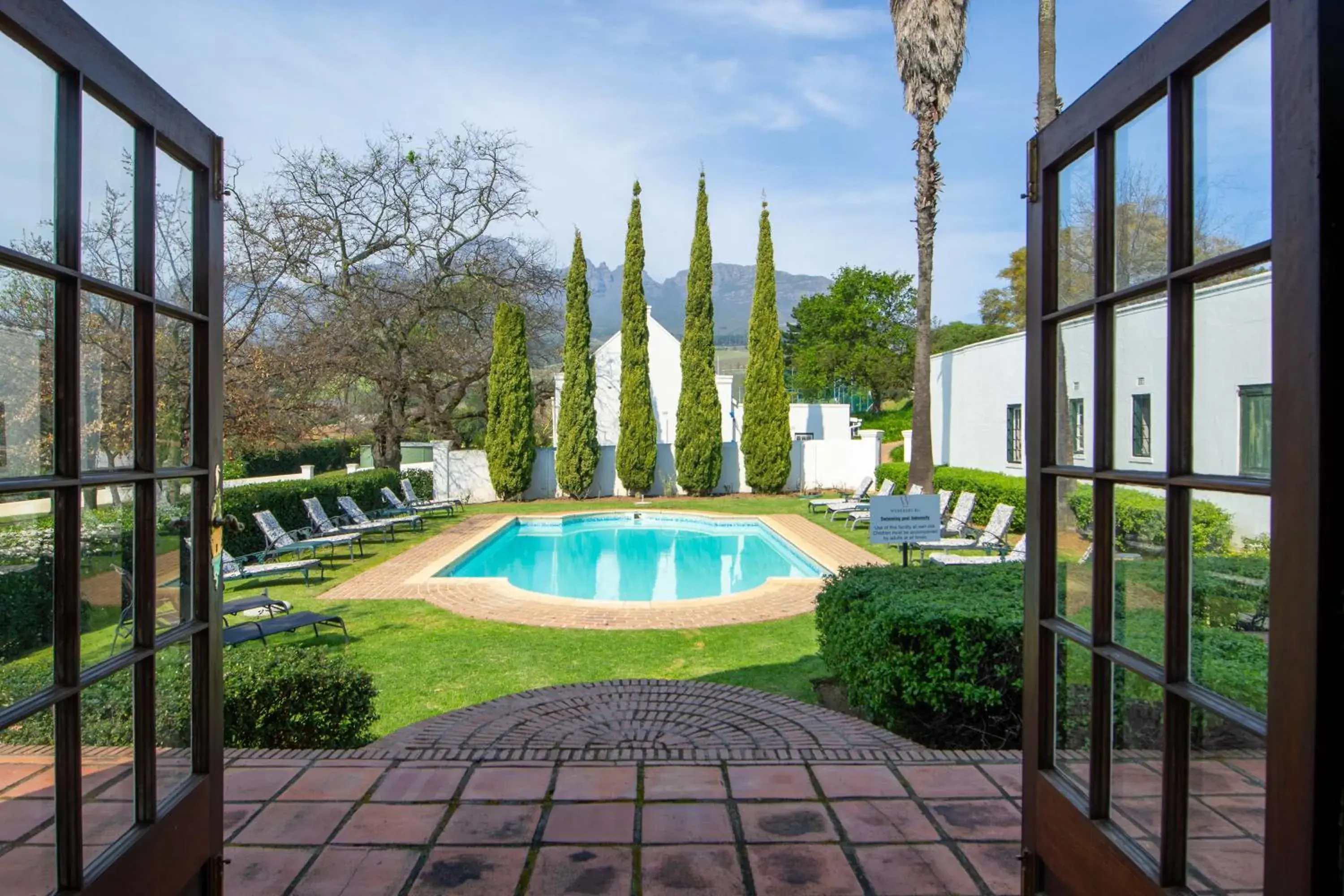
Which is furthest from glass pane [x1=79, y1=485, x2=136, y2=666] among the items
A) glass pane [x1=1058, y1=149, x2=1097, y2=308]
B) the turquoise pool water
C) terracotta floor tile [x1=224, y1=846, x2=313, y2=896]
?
the turquoise pool water

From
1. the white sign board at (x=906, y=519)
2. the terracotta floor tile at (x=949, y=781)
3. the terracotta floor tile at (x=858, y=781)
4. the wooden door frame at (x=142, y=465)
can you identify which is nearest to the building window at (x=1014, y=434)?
the white sign board at (x=906, y=519)

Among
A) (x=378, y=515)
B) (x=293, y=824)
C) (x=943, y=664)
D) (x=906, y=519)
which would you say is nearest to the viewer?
(x=293, y=824)

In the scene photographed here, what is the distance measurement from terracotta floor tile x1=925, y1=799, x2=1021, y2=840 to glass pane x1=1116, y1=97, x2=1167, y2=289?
1983 mm

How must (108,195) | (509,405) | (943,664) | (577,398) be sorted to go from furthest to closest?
(577,398), (509,405), (943,664), (108,195)

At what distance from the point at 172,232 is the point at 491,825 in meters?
2.16

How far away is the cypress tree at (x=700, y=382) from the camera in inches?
767

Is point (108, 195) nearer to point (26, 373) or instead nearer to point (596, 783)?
point (26, 373)

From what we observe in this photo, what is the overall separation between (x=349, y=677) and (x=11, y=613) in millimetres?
3255

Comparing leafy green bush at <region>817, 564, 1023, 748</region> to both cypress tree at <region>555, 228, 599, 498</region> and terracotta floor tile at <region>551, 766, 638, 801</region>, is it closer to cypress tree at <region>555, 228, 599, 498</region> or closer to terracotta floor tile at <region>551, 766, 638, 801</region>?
terracotta floor tile at <region>551, 766, 638, 801</region>

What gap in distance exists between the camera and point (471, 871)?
2543mm

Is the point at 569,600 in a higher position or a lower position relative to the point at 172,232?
lower

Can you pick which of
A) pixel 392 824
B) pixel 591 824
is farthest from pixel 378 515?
pixel 591 824

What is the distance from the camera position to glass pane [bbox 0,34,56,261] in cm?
128

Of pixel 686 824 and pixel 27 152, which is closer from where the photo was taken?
pixel 27 152
